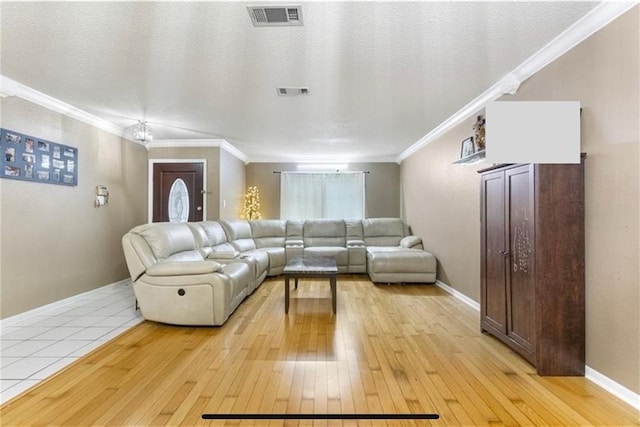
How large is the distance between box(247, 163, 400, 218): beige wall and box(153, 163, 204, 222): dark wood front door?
66.1 inches

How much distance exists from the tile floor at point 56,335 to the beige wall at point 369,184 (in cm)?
356

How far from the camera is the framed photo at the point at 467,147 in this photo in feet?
10.9

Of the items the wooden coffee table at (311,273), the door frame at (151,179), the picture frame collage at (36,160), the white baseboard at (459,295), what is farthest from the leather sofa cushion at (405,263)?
the picture frame collage at (36,160)

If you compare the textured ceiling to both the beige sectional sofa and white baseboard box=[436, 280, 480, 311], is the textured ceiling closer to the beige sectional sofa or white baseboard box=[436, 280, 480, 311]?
the beige sectional sofa

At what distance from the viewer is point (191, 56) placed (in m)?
2.37

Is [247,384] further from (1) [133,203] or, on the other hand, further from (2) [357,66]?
(1) [133,203]

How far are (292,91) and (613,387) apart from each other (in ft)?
10.8

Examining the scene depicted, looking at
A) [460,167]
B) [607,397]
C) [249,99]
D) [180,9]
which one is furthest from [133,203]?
[607,397]

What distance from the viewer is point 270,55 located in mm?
2359

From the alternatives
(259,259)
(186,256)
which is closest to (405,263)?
(259,259)

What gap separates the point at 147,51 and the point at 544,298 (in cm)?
339

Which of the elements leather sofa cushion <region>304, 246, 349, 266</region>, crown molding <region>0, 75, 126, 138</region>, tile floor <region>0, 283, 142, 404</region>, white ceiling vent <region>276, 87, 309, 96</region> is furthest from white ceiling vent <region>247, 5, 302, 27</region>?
leather sofa cushion <region>304, 246, 349, 266</region>

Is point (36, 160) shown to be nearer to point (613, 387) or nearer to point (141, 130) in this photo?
point (141, 130)

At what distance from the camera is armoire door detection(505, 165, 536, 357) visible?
6.89 feet
